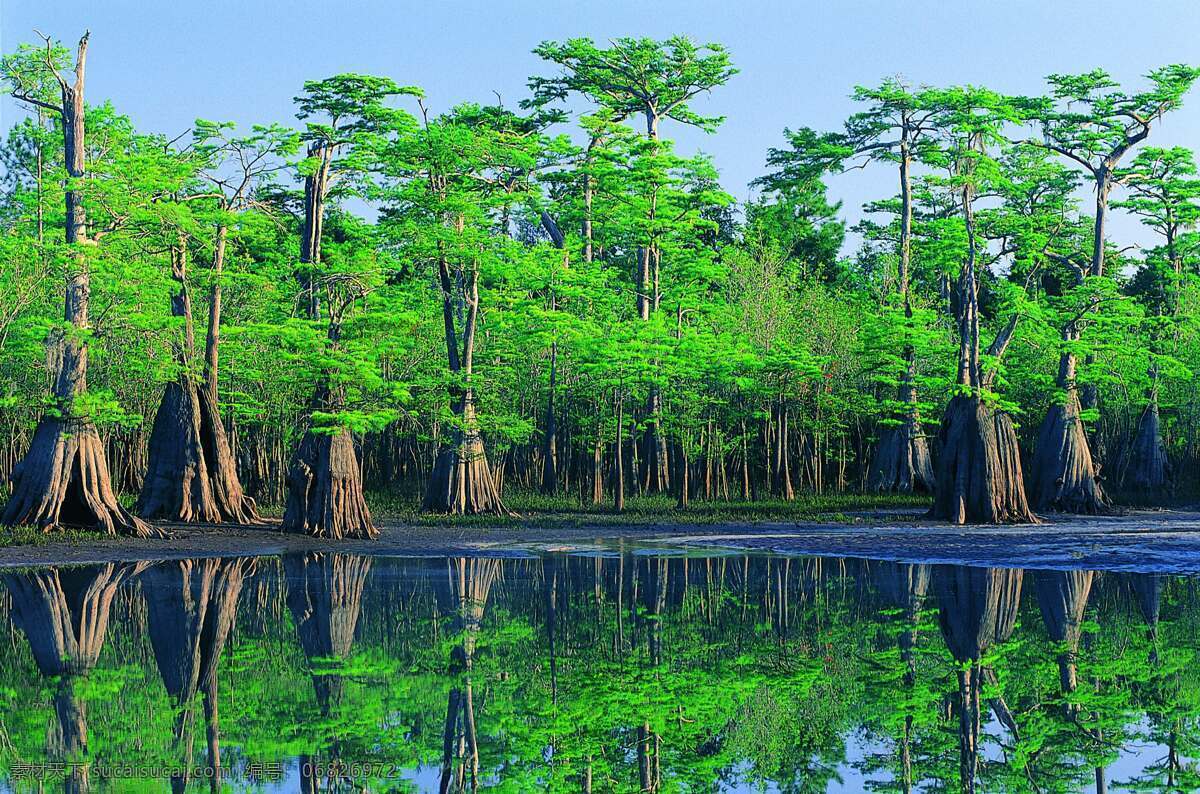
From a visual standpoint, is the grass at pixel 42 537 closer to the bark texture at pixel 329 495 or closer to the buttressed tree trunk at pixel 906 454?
the bark texture at pixel 329 495

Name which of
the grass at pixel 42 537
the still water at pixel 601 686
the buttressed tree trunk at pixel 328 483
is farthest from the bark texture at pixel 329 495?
the still water at pixel 601 686

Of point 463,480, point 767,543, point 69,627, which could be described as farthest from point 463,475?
point 69,627

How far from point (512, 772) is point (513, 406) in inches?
1107

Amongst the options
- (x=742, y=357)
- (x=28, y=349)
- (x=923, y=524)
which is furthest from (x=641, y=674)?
(x=28, y=349)

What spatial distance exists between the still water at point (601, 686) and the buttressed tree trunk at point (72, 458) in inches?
234

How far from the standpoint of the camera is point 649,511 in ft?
95.1

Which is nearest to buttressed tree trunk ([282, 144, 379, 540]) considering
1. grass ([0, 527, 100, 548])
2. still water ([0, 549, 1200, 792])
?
grass ([0, 527, 100, 548])

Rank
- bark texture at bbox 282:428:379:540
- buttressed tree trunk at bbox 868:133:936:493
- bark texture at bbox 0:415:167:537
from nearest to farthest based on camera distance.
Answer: bark texture at bbox 0:415:167:537 < bark texture at bbox 282:428:379:540 < buttressed tree trunk at bbox 868:133:936:493

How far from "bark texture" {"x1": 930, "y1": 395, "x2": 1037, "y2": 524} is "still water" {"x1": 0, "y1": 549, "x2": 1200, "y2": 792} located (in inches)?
400

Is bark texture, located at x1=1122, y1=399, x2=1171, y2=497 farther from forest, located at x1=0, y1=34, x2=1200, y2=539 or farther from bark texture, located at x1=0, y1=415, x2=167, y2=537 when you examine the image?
bark texture, located at x1=0, y1=415, x2=167, y2=537

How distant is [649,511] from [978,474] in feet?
23.7

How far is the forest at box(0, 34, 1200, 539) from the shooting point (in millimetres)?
24688

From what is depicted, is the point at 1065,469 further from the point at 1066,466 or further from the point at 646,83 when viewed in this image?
the point at 646,83

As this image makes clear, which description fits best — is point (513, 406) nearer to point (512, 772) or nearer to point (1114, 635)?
point (1114, 635)
